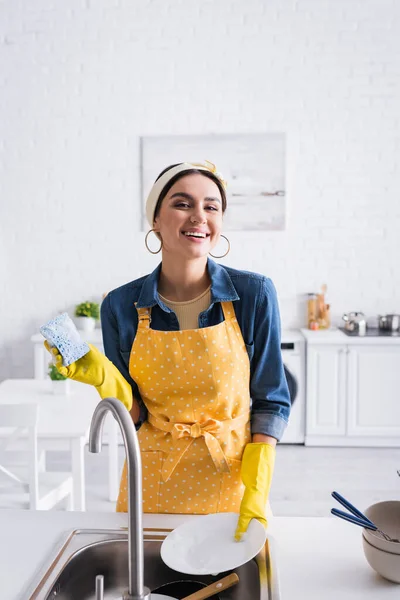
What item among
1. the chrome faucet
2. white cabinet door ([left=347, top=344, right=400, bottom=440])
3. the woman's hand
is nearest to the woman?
the woman's hand

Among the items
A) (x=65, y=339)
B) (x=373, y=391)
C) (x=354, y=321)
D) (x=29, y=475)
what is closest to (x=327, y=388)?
(x=373, y=391)

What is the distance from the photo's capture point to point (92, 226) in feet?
14.7

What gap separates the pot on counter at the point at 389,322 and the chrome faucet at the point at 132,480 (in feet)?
11.7

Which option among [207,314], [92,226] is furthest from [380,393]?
[207,314]

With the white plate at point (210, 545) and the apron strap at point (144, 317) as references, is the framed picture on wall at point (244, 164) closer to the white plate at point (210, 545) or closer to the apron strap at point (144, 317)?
the apron strap at point (144, 317)

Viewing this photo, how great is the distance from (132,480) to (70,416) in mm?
Result: 1797

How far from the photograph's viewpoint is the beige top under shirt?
1.50 meters

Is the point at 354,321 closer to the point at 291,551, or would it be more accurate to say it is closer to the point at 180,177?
the point at 180,177

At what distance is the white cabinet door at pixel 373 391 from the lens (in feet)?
12.9

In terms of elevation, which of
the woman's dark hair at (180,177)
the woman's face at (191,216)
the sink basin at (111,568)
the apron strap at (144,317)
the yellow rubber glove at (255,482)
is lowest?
the sink basin at (111,568)

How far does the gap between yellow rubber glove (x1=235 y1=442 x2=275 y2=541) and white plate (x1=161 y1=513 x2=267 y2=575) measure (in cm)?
2

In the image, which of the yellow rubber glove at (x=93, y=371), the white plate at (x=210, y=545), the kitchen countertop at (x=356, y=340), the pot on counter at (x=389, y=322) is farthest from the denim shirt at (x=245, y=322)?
the pot on counter at (x=389, y=322)

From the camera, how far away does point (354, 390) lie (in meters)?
3.97

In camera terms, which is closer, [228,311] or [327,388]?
[228,311]
